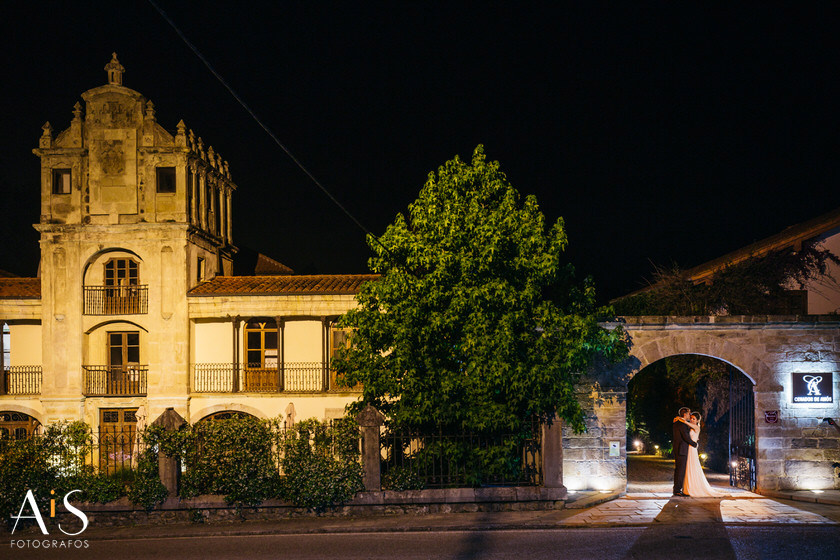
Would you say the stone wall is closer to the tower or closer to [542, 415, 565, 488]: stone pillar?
[542, 415, 565, 488]: stone pillar

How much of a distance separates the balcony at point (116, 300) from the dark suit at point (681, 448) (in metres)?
17.5

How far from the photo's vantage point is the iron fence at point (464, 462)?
520 inches

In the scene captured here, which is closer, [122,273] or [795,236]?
[795,236]

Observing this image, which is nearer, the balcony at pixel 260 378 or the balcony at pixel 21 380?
the balcony at pixel 260 378

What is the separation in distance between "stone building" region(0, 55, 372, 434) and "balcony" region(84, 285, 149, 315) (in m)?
0.04

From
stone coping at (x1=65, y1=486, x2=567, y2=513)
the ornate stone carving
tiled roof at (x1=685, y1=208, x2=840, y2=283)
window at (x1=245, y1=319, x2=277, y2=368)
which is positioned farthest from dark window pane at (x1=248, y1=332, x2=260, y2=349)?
tiled roof at (x1=685, y1=208, x2=840, y2=283)

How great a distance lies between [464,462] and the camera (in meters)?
13.6

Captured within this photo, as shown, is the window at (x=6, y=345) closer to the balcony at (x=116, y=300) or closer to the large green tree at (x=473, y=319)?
the balcony at (x=116, y=300)

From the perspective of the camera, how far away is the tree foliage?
1888 cm

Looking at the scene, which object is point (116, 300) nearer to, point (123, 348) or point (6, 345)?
point (123, 348)

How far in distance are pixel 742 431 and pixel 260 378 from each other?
1550cm

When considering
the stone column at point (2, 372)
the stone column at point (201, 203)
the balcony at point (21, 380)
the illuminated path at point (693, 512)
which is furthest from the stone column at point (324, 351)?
the illuminated path at point (693, 512)

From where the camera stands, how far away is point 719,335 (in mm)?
14383

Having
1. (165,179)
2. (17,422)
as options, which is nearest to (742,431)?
(165,179)
